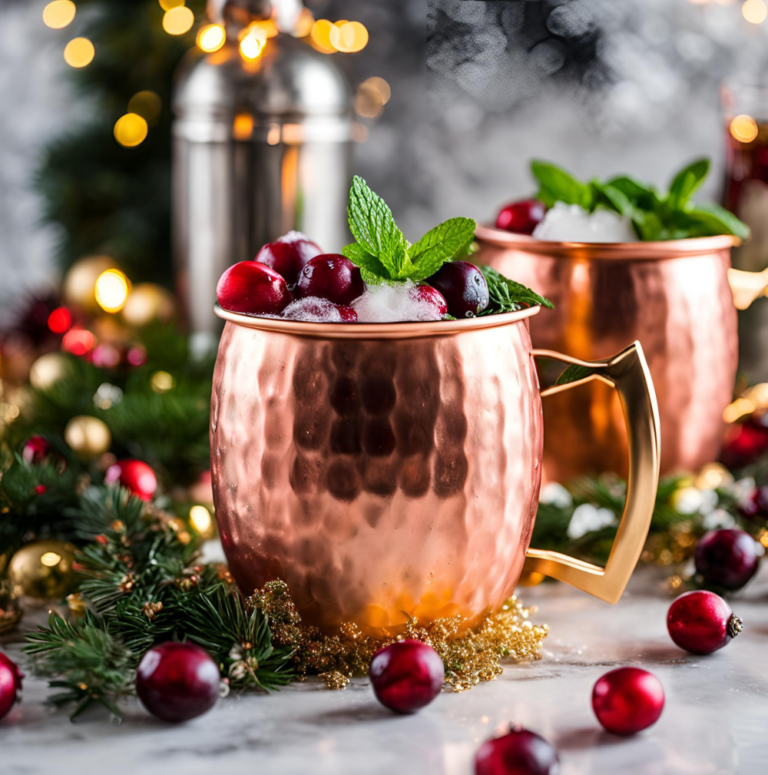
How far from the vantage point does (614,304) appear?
614 mm

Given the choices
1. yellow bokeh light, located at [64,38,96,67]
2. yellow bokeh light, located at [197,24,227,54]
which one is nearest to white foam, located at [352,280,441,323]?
yellow bokeh light, located at [197,24,227,54]

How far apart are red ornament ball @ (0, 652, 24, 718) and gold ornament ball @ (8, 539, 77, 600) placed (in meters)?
0.12

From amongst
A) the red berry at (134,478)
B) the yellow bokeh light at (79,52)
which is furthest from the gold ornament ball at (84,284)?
the red berry at (134,478)

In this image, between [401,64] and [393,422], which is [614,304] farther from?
[401,64]

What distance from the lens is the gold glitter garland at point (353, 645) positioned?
1.49 ft

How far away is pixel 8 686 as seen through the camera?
41 centimetres

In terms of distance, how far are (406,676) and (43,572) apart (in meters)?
0.25

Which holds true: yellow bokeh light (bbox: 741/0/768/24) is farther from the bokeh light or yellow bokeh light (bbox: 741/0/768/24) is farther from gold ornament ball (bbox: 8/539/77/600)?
gold ornament ball (bbox: 8/539/77/600)

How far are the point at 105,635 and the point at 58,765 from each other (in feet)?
0.21

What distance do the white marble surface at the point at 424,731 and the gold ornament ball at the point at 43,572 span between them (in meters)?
0.09

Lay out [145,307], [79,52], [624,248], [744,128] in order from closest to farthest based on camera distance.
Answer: [624,248], [744,128], [145,307], [79,52]

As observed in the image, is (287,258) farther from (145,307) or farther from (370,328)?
(145,307)

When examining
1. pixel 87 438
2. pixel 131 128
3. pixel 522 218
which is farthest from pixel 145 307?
pixel 522 218

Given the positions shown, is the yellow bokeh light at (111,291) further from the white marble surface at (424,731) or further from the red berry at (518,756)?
the red berry at (518,756)
